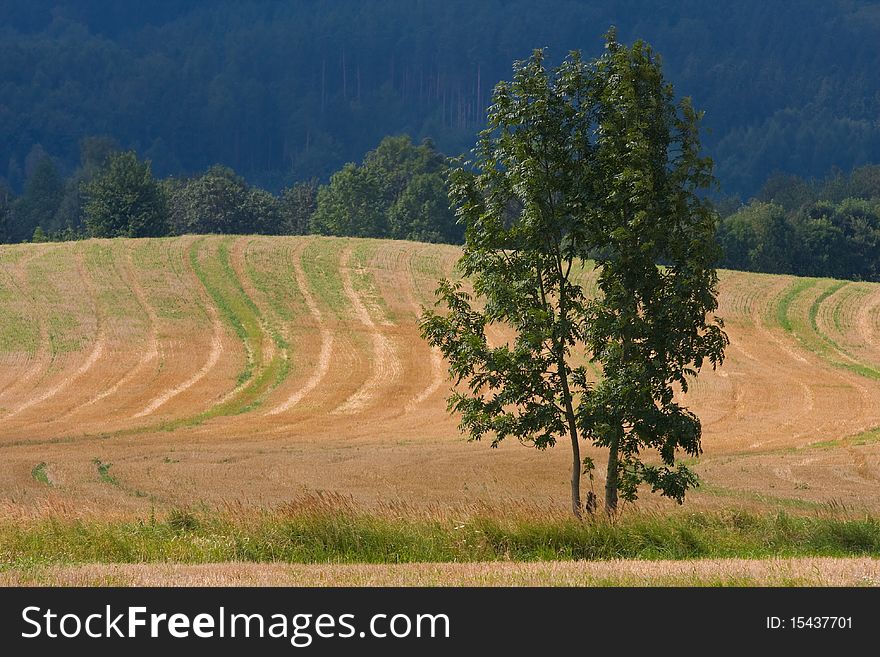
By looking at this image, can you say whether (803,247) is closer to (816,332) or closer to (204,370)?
(816,332)

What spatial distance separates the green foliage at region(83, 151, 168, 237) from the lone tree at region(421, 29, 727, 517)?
113 metres

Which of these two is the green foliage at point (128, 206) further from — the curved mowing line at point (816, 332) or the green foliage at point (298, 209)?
the curved mowing line at point (816, 332)

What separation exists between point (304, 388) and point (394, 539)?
3969cm

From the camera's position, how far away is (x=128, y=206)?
13162cm

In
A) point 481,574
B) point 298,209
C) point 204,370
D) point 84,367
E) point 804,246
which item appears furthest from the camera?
point 298,209

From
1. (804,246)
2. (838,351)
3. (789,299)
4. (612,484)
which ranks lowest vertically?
(612,484)

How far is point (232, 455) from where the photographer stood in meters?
38.5

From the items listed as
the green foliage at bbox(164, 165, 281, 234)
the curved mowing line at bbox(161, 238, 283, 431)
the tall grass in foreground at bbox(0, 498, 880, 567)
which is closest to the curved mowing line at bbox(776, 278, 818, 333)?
the curved mowing line at bbox(161, 238, 283, 431)

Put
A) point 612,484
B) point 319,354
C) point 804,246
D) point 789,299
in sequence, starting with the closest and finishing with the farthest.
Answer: point 612,484
point 319,354
point 789,299
point 804,246

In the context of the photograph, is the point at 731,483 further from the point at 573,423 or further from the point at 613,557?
the point at 613,557

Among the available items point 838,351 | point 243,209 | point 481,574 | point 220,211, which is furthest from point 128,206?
point 481,574

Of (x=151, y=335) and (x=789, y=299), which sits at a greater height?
(x=789, y=299)

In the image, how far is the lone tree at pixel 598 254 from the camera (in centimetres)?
2116

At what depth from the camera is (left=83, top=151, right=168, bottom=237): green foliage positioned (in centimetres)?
13150
